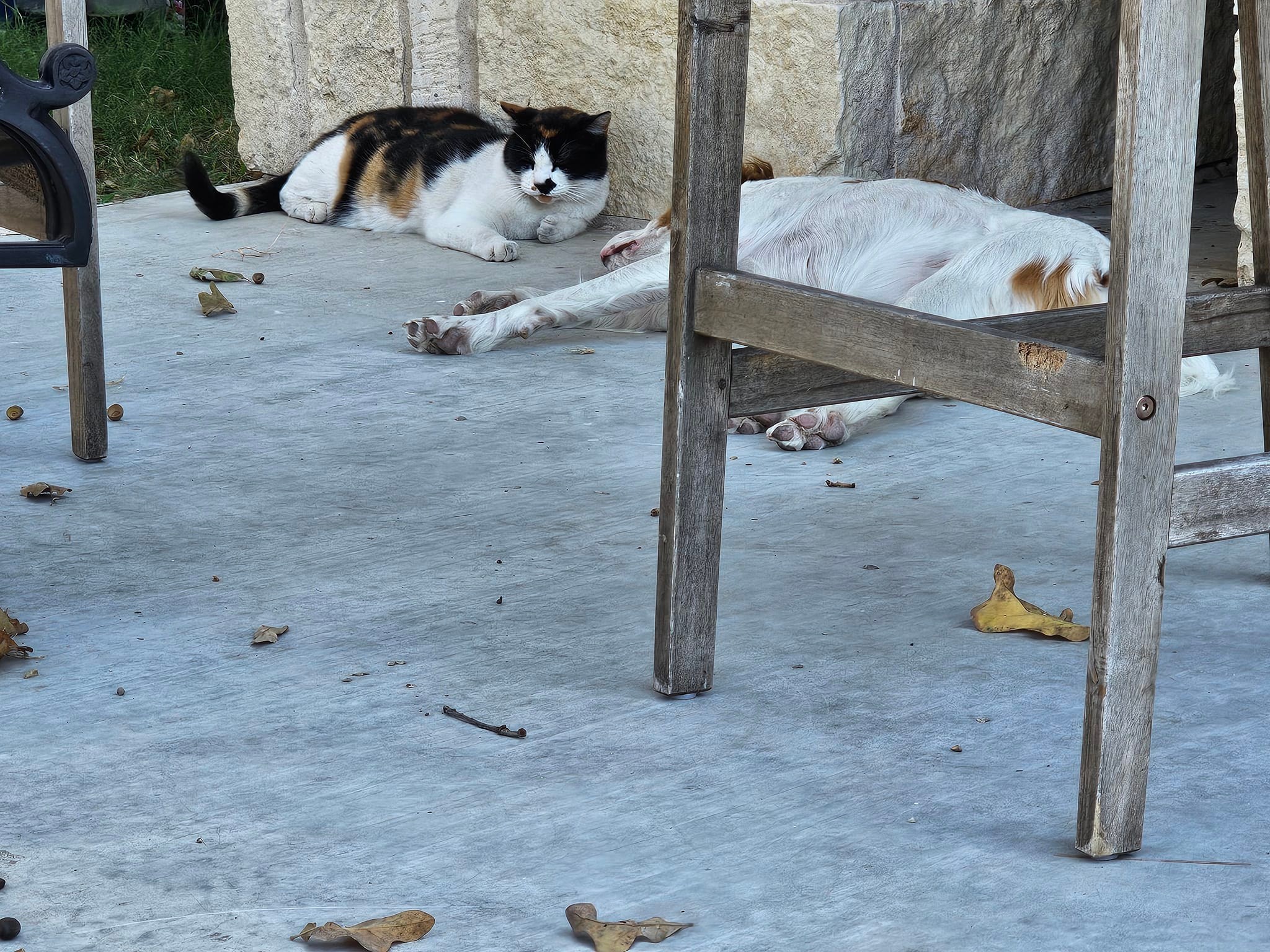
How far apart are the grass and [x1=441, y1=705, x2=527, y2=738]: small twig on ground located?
4.70 meters

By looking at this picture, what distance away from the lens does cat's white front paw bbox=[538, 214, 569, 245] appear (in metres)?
5.39

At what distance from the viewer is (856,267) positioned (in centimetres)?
398

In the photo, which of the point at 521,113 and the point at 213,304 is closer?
the point at 213,304

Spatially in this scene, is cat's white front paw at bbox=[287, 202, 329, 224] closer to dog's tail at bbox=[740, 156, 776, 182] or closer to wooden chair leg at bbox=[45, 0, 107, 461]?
dog's tail at bbox=[740, 156, 776, 182]

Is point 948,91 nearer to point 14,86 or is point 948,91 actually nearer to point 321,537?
point 321,537

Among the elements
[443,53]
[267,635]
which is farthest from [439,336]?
[443,53]

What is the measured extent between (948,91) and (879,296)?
158 centimetres

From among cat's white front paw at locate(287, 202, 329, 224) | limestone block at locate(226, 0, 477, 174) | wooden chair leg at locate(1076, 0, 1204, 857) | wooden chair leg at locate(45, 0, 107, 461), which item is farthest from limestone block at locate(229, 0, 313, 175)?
wooden chair leg at locate(1076, 0, 1204, 857)

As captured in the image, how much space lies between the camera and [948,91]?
17.0ft

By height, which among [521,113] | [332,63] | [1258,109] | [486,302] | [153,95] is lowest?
[486,302]

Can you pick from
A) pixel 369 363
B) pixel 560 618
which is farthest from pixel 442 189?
pixel 560 618

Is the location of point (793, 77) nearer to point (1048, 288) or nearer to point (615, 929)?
point (1048, 288)

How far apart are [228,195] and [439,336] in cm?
209

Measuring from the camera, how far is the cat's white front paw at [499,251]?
512 cm
